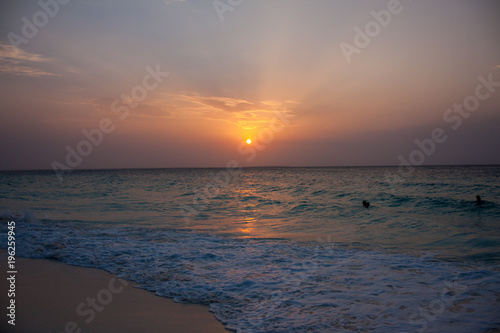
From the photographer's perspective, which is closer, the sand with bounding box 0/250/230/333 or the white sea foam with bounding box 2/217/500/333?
the sand with bounding box 0/250/230/333

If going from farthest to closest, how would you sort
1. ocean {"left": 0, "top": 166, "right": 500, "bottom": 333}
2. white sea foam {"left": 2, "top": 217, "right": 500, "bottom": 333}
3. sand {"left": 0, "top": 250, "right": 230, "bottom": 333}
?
ocean {"left": 0, "top": 166, "right": 500, "bottom": 333}
white sea foam {"left": 2, "top": 217, "right": 500, "bottom": 333}
sand {"left": 0, "top": 250, "right": 230, "bottom": 333}

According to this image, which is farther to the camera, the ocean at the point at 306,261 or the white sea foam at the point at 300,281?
the ocean at the point at 306,261

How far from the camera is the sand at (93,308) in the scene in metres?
4.67

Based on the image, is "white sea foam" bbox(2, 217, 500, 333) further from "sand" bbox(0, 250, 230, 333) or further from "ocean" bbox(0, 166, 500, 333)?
"sand" bbox(0, 250, 230, 333)

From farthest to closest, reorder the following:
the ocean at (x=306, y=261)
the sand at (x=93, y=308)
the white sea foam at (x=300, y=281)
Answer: the ocean at (x=306, y=261)
the white sea foam at (x=300, y=281)
the sand at (x=93, y=308)

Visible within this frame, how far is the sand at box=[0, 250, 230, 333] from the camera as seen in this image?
15.3 ft

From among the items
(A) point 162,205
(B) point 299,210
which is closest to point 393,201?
(B) point 299,210

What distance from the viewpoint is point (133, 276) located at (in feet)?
23.9

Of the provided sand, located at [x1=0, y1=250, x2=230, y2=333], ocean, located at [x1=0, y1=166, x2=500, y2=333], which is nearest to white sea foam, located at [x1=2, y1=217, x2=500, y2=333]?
ocean, located at [x1=0, y1=166, x2=500, y2=333]

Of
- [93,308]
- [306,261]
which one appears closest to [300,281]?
[306,261]

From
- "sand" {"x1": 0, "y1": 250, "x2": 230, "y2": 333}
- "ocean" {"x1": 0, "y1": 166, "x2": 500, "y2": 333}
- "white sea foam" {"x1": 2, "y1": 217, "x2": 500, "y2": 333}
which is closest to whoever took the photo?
"sand" {"x1": 0, "y1": 250, "x2": 230, "y2": 333}

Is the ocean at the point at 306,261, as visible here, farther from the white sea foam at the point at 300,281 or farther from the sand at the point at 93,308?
the sand at the point at 93,308

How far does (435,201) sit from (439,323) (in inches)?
732

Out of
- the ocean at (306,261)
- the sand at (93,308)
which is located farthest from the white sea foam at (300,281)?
the sand at (93,308)
